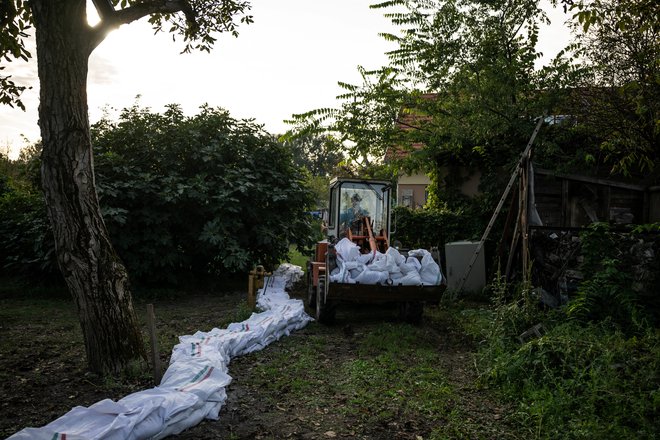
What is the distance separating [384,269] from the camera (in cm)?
757

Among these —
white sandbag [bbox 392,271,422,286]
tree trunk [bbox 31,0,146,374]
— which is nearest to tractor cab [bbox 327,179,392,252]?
white sandbag [bbox 392,271,422,286]

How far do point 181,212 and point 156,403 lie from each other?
8.25 m

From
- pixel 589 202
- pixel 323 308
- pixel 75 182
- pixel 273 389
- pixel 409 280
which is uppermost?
pixel 589 202

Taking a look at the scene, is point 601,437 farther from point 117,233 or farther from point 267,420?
point 117,233

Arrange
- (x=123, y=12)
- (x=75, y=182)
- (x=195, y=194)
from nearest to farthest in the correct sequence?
(x=75, y=182) < (x=123, y=12) < (x=195, y=194)

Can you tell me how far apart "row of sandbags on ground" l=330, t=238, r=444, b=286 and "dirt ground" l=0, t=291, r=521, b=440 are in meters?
Answer: 0.88

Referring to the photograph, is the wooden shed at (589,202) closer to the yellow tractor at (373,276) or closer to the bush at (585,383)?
the yellow tractor at (373,276)

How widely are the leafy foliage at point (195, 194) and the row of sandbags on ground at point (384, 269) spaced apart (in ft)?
11.9

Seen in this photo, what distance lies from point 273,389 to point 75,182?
2.88m

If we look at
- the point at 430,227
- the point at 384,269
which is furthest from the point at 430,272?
the point at 430,227

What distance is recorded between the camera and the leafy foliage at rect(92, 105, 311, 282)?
1095 cm

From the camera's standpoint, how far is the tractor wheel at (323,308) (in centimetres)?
805

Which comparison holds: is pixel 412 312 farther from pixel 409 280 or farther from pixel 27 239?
pixel 27 239

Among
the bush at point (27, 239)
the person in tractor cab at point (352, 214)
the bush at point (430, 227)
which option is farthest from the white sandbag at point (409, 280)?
the bush at point (27, 239)
